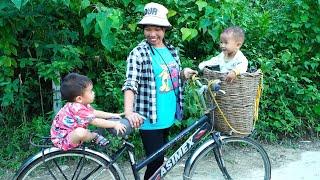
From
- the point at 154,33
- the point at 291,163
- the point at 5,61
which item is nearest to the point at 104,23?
the point at 154,33

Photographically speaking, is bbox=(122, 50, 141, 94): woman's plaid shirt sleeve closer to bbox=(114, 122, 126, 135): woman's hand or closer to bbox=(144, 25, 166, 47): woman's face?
bbox=(144, 25, 166, 47): woman's face

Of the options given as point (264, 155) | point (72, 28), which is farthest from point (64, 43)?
point (264, 155)

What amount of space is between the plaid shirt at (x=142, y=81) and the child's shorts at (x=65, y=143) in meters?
0.51

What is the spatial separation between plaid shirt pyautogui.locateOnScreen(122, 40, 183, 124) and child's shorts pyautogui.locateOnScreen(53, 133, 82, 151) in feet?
1.68

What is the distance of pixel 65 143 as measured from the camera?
9.99 feet

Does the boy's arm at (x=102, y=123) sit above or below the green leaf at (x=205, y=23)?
below

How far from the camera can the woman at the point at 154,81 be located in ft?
10.8

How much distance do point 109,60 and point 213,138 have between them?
196cm

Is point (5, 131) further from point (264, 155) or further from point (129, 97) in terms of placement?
point (264, 155)

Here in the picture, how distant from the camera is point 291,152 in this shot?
5230 millimetres

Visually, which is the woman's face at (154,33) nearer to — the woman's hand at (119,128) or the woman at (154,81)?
the woman at (154,81)

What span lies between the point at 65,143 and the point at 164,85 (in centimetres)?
85

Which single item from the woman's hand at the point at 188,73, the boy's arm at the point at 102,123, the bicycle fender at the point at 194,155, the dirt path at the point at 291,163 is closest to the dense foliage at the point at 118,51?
the dirt path at the point at 291,163

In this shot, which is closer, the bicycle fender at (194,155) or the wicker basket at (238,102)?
the wicker basket at (238,102)
